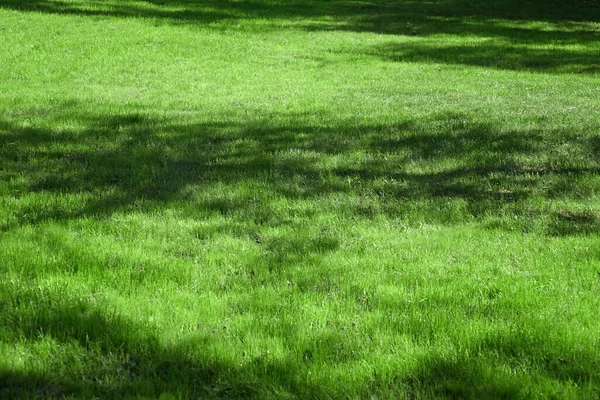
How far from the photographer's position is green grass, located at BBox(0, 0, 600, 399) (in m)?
4.70

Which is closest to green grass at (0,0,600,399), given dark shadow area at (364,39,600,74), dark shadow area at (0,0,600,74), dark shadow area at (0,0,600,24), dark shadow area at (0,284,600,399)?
dark shadow area at (0,284,600,399)

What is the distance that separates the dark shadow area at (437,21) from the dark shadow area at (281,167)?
557 inches

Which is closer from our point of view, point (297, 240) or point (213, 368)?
point (213, 368)

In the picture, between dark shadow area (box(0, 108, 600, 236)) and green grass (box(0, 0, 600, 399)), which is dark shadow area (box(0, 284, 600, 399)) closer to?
green grass (box(0, 0, 600, 399))

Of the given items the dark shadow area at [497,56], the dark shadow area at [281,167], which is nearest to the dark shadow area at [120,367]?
the dark shadow area at [281,167]

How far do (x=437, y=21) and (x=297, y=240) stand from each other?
1167 inches

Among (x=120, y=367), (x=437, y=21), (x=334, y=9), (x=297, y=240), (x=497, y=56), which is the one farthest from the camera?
(x=334, y=9)

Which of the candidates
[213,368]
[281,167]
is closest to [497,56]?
[281,167]

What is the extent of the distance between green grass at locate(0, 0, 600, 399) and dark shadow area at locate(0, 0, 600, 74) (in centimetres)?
749

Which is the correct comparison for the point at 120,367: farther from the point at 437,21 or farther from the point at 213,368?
the point at 437,21

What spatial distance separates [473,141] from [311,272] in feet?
21.2

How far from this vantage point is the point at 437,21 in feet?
115

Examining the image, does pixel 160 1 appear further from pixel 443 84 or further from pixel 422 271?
pixel 422 271

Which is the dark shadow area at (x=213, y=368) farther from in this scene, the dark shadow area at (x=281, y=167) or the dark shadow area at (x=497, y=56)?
the dark shadow area at (x=497, y=56)
